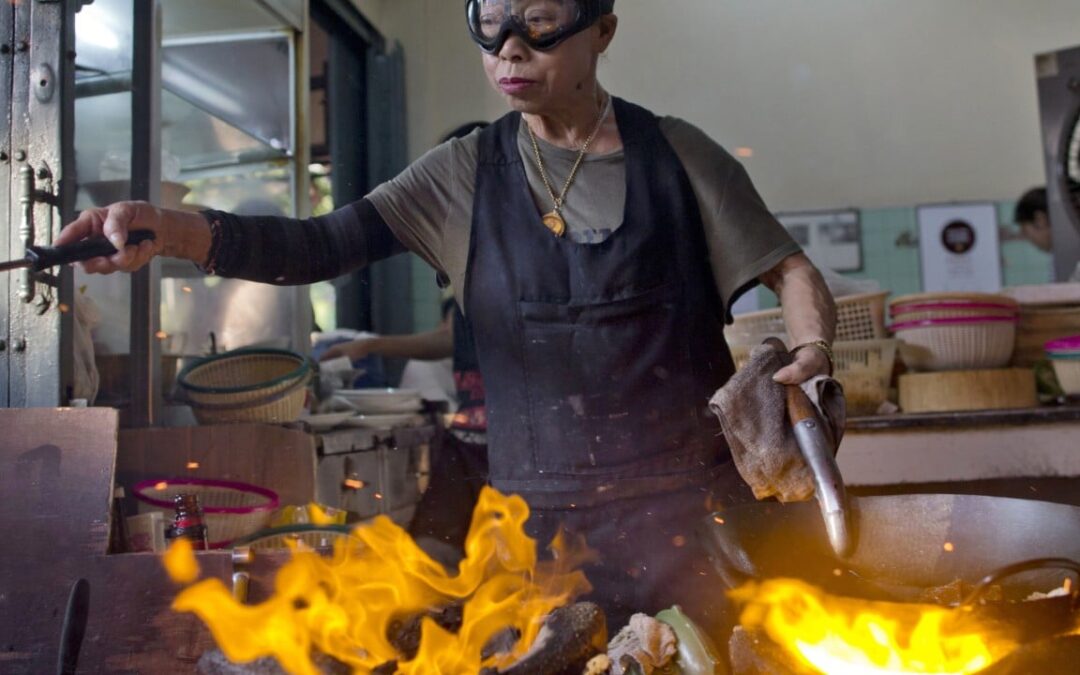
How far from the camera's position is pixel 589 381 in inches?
73.0

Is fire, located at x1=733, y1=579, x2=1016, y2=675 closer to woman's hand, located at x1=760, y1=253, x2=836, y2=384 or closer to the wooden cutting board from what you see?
woman's hand, located at x1=760, y1=253, x2=836, y2=384

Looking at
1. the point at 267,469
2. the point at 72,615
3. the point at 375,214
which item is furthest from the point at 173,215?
the point at 267,469

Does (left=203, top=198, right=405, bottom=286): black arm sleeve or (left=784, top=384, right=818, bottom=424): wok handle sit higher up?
(left=203, top=198, right=405, bottom=286): black arm sleeve

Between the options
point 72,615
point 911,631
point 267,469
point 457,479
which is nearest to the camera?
point 911,631

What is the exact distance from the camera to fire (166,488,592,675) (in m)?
1.32

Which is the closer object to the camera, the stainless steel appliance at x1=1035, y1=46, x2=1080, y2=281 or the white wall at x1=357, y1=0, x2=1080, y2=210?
the stainless steel appliance at x1=1035, y1=46, x2=1080, y2=281

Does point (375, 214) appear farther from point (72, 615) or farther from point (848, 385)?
point (848, 385)

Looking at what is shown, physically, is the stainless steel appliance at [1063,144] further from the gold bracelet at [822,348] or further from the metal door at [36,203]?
the metal door at [36,203]

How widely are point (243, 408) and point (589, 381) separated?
147 centimetres

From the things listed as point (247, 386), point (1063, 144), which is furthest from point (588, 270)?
point (1063, 144)

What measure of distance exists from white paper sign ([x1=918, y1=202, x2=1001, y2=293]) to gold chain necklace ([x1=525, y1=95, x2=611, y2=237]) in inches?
169

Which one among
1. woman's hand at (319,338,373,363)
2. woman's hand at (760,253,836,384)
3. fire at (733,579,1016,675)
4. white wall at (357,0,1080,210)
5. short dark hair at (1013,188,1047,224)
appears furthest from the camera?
white wall at (357,0,1080,210)

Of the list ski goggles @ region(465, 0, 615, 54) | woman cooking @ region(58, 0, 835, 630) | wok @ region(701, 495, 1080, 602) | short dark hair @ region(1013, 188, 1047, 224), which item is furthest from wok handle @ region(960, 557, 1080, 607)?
short dark hair @ region(1013, 188, 1047, 224)

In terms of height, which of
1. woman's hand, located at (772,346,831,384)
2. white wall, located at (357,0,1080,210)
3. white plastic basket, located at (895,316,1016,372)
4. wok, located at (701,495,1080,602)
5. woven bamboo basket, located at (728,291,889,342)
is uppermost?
white wall, located at (357,0,1080,210)
